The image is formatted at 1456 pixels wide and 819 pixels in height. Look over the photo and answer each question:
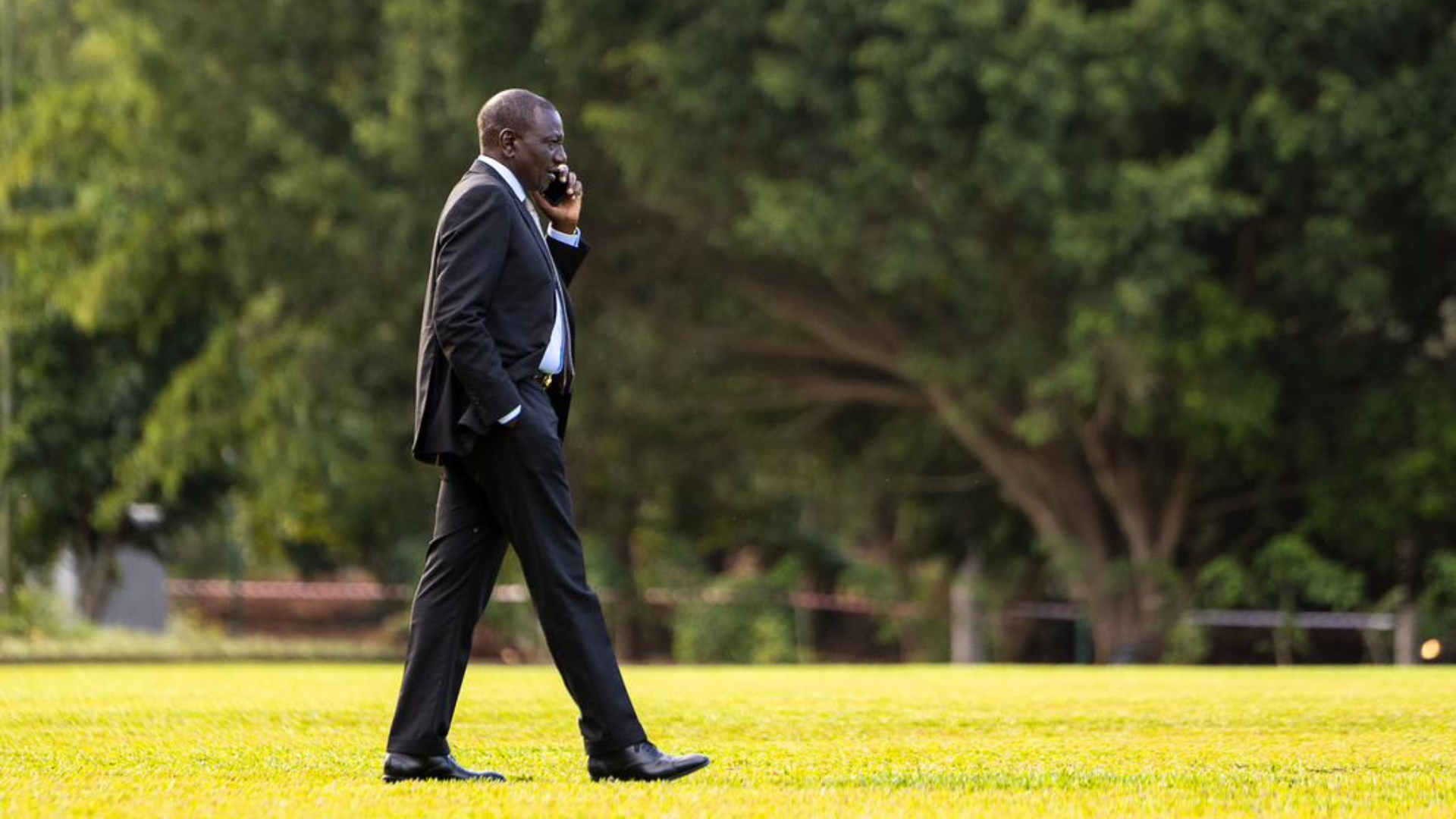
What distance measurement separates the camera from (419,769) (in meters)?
6.41

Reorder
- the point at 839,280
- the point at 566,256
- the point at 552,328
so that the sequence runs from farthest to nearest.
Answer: the point at 839,280 < the point at 566,256 < the point at 552,328

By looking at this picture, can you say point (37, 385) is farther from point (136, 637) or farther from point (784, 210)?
point (784, 210)

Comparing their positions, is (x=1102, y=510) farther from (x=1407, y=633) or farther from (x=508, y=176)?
(x=508, y=176)

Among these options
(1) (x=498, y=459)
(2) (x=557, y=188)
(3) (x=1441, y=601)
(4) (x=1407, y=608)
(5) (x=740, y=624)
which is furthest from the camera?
(5) (x=740, y=624)

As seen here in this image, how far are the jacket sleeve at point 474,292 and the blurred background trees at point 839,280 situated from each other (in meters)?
14.6

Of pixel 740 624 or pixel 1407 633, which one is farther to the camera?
pixel 740 624

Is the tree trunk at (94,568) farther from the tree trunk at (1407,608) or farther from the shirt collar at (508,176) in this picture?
the shirt collar at (508,176)

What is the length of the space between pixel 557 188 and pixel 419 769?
1644 mm

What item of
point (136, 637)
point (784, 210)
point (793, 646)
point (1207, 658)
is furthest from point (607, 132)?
point (793, 646)

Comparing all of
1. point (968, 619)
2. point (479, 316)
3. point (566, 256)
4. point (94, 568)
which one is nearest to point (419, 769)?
point (479, 316)

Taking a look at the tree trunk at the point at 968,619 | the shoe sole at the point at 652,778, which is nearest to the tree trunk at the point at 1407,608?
the tree trunk at the point at 968,619

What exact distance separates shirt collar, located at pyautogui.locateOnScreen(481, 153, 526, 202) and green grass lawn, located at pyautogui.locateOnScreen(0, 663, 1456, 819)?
1593mm

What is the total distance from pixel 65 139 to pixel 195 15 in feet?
12.9

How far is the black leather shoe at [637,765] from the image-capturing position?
20.7 feet
